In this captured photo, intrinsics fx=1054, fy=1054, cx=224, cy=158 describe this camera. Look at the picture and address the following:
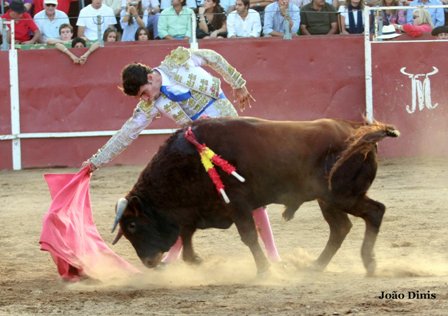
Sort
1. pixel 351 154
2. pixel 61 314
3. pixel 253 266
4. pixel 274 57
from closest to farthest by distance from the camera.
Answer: pixel 61 314 < pixel 351 154 < pixel 253 266 < pixel 274 57

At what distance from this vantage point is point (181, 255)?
643 centimetres

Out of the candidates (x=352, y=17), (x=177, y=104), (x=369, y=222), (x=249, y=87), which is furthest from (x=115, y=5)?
(x=369, y=222)

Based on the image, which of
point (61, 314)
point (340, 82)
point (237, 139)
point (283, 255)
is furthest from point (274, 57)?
point (61, 314)

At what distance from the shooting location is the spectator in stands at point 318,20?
11.4 meters

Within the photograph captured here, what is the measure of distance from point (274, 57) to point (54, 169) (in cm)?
266

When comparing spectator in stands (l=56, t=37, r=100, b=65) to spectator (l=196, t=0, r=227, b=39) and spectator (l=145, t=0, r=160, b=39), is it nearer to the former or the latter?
spectator (l=145, t=0, r=160, b=39)

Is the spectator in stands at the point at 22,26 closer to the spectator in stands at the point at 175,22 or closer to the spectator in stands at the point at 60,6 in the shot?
the spectator in stands at the point at 60,6

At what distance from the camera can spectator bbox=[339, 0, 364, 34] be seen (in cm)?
1138

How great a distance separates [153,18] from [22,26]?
1426 millimetres

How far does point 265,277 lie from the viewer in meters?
5.60

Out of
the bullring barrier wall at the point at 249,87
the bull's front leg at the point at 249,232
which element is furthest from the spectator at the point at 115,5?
the bull's front leg at the point at 249,232

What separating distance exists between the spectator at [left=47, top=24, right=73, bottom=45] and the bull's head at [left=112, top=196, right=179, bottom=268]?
580 centimetres

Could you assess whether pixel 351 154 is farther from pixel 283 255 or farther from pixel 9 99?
pixel 9 99

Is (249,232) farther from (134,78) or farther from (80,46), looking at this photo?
(80,46)
